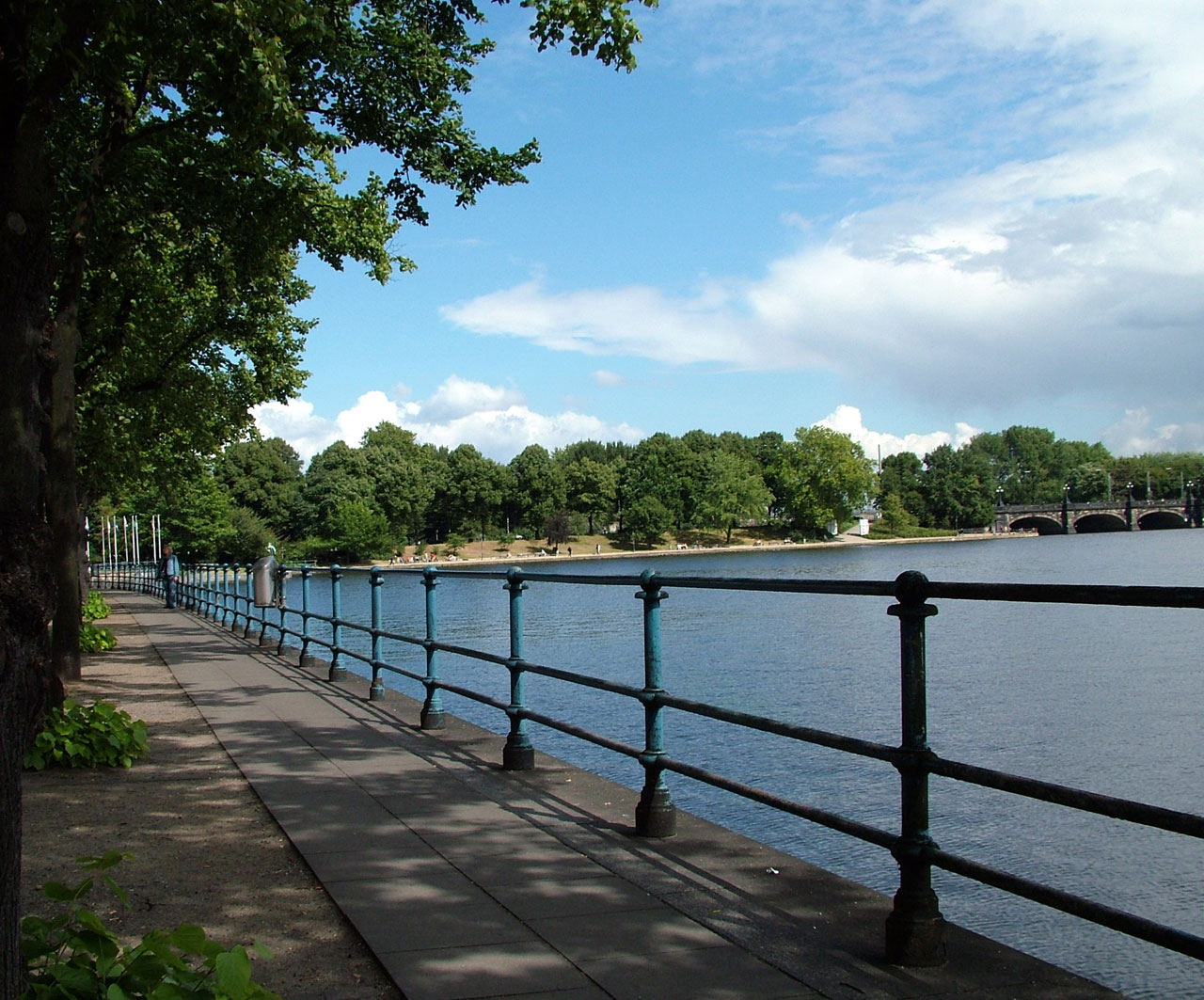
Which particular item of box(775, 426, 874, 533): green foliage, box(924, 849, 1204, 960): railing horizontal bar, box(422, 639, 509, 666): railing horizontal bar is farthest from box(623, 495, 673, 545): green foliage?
box(924, 849, 1204, 960): railing horizontal bar

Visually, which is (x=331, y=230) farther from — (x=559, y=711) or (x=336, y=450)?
(x=336, y=450)

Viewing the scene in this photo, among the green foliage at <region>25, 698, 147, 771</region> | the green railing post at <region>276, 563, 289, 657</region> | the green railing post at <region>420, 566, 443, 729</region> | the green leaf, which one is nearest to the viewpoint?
the green leaf

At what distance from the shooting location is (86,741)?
6824 mm

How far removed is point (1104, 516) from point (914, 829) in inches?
4904

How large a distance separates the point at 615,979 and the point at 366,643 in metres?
22.3

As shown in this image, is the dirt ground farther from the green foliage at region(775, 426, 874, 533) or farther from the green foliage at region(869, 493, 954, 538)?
the green foliage at region(775, 426, 874, 533)

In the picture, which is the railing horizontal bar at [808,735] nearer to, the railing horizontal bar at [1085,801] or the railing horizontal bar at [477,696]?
the railing horizontal bar at [1085,801]

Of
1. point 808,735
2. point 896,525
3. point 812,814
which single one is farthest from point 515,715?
point 896,525

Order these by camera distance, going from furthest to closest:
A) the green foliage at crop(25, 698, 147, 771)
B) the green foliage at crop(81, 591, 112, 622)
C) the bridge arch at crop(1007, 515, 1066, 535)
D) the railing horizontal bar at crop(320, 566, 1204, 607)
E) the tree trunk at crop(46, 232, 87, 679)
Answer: the bridge arch at crop(1007, 515, 1066, 535)
the green foliage at crop(81, 591, 112, 622)
the tree trunk at crop(46, 232, 87, 679)
the green foliage at crop(25, 698, 147, 771)
the railing horizontal bar at crop(320, 566, 1204, 607)

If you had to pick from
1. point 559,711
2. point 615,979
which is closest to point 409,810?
point 615,979

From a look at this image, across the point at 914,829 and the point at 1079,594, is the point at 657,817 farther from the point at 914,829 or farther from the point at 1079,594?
the point at 1079,594

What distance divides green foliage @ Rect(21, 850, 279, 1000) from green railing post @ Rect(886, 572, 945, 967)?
186 cm

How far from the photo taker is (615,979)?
3330mm

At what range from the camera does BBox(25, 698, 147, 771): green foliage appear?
6.71 metres
